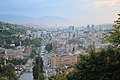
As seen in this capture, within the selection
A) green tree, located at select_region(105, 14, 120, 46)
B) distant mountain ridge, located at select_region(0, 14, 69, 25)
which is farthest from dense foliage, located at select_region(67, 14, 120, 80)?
distant mountain ridge, located at select_region(0, 14, 69, 25)

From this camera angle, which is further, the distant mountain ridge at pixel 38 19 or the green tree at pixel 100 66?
the distant mountain ridge at pixel 38 19

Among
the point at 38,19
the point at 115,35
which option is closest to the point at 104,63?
the point at 115,35

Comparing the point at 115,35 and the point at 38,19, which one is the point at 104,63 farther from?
the point at 38,19

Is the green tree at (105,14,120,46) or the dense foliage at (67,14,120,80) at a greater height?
the green tree at (105,14,120,46)

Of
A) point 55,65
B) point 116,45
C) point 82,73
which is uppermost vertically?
point 116,45

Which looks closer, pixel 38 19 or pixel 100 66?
pixel 100 66

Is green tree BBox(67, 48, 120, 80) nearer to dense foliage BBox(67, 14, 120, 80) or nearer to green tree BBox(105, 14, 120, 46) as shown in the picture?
dense foliage BBox(67, 14, 120, 80)

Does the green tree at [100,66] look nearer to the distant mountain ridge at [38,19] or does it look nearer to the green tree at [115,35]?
the green tree at [115,35]

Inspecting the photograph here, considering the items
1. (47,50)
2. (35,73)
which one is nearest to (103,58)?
(35,73)

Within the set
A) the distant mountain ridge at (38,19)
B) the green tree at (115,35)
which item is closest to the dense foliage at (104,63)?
the green tree at (115,35)

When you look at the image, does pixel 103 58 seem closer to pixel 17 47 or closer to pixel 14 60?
pixel 14 60

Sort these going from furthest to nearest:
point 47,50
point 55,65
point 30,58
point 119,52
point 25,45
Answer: point 25,45 < point 47,50 < point 30,58 < point 55,65 < point 119,52
